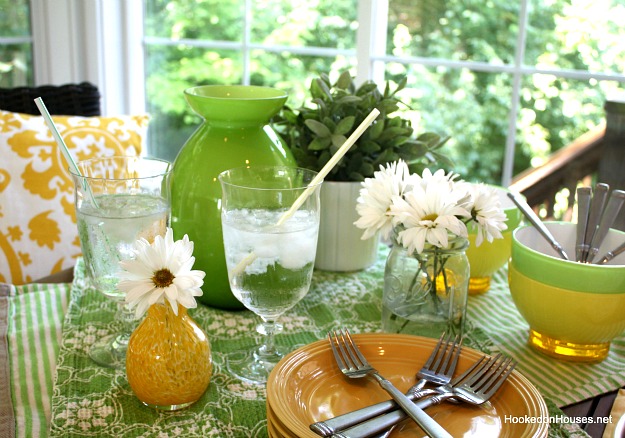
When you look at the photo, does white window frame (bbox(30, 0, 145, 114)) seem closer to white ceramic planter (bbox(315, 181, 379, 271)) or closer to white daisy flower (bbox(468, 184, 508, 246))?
white ceramic planter (bbox(315, 181, 379, 271))

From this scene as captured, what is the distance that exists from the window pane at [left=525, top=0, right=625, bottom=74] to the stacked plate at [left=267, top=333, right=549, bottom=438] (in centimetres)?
205

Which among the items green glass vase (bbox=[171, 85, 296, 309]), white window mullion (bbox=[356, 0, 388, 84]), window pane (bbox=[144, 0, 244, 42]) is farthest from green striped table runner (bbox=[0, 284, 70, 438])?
window pane (bbox=[144, 0, 244, 42])

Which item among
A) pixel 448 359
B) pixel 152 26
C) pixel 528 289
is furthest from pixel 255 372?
pixel 152 26

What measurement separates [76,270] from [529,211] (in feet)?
2.47

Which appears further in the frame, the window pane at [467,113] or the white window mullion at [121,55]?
the window pane at [467,113]

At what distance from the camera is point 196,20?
8.34ft

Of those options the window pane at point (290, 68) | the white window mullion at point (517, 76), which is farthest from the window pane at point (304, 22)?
the white window mullion at point (517, 76)

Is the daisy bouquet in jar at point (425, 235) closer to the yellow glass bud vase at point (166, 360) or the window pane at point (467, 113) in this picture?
the yellow glass bud vase at point (166, 360)

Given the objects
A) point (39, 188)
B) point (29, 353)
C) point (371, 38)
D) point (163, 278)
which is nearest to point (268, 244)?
point (163, 278)

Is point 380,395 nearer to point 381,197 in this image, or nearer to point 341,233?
point 381,197

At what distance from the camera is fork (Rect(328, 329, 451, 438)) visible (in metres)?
0.66

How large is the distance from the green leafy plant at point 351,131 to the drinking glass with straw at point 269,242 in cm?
31

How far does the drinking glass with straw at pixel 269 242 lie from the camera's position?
2.69 feet

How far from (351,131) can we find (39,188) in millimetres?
728
